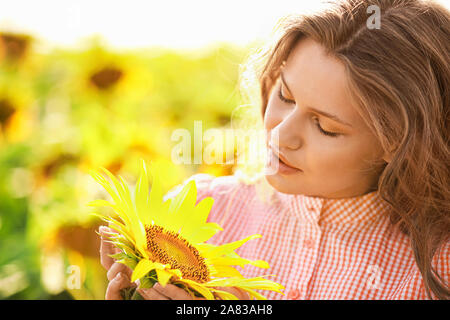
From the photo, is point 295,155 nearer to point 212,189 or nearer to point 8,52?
point 212,189

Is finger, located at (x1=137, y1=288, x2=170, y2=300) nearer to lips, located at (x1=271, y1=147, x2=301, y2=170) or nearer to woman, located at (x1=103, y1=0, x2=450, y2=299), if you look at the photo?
woman, located at (x1=103, y1=0, x2=450, y2=299)

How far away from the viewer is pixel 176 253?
0.69m

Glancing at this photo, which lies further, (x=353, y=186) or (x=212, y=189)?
(x=212, y=189)

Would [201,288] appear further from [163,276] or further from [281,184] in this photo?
[281,184]

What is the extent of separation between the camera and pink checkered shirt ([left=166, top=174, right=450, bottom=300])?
37.5 inches

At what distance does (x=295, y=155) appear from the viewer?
2.90 ft

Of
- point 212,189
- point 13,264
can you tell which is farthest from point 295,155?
point 13,264

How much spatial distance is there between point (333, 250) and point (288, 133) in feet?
0.84

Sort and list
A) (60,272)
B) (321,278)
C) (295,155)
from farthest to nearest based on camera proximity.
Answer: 1. (60,272)
2. (321,278)
3. (295,155)

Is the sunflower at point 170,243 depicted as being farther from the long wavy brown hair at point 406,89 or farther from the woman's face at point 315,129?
the long wavy brown hair at point 406,89

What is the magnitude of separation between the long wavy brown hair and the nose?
0.10 metres

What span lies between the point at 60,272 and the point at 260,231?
0.41 meters

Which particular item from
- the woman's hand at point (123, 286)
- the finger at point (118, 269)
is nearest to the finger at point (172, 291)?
the woman's hand at point (123, 286)

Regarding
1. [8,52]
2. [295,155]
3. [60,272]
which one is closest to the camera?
[295,155]
